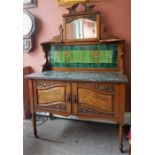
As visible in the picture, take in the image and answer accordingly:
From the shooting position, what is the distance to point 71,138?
6.77 feet

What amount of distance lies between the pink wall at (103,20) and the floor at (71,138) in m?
0.49

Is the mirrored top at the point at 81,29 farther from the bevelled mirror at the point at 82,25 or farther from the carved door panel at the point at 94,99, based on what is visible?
the carved door panel at the point at 94,99

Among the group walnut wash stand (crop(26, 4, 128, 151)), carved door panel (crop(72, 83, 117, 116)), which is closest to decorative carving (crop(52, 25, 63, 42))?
walnut wash stand (crop(26, 4, 128, 151))

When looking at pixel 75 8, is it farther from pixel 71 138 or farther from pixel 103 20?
pixel 71 138

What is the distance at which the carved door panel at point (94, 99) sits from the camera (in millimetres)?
1707

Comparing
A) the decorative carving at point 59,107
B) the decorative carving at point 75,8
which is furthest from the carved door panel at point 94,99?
the decorative carving at point 75,8

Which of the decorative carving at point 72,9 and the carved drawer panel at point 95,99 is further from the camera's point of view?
the decorative carving at point 72,9

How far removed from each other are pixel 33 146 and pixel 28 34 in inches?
59.4

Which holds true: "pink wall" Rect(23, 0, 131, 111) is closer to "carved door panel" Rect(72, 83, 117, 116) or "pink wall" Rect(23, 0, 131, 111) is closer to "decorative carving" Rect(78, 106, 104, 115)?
"carved door panel" Rect(72, 83, 117, 116)

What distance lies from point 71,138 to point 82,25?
55.6 inches
